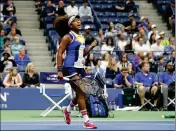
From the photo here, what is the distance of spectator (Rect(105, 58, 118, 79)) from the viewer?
1652 cm

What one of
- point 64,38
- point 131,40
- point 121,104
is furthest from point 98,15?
point 64,38

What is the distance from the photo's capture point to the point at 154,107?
592 inches

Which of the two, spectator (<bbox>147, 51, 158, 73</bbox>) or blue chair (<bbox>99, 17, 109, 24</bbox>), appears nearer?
spectator (<bbox>147, 51, 158, 73</bbox>)

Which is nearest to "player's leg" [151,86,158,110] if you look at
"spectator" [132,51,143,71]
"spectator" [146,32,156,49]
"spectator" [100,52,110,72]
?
"spectator" [100,52,110,72]

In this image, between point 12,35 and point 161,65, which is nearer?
point 161,65

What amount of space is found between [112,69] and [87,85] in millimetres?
6639

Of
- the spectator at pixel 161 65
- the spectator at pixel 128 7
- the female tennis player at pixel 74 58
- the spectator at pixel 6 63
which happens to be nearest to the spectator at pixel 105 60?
the spectator at pixel 161 65

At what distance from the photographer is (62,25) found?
1012cm

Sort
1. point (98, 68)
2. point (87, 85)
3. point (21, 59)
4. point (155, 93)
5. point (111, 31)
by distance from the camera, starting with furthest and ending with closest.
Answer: point (111, 31) < point (21, 59) < point (98, 68) < point (155, 93) < point (87, 85)

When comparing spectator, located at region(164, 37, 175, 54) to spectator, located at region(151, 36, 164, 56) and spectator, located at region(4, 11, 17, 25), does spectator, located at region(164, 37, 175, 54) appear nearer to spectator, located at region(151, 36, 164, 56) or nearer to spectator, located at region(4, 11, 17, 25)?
spectator, located at region(151, 36, 164, 56)

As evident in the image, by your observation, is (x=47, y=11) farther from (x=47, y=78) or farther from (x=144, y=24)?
(x=47, y=78)

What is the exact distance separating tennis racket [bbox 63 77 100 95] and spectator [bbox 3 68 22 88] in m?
5.03

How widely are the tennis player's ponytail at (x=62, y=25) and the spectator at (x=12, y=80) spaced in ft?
17.1

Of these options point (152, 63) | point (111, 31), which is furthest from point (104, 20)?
point (152, 63)
